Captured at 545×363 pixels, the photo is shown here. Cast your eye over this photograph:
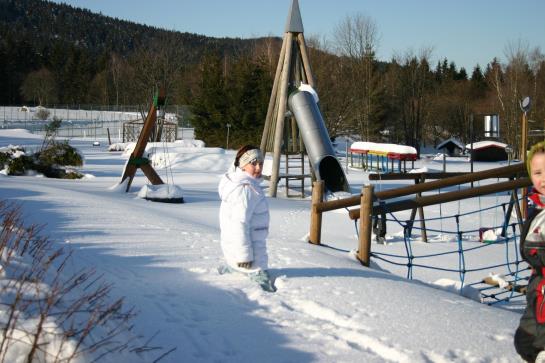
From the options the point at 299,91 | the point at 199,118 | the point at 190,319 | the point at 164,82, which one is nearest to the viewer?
the point at 190,319

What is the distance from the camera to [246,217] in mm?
4586

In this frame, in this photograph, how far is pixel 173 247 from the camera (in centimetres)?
621

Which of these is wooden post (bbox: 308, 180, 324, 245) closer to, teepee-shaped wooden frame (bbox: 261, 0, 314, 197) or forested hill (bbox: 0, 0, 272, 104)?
teepee-shaped wooden frame (bbox: 261, 0, 314, 197)

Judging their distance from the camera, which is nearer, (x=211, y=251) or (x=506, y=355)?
(x=506, y=355)

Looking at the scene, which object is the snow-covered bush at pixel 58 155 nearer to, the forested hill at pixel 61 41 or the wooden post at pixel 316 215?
the wooden post at pixel 316 215

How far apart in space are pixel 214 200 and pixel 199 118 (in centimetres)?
2855

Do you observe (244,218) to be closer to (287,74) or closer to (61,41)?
(287,74)

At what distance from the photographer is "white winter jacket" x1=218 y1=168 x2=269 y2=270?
4598 mm

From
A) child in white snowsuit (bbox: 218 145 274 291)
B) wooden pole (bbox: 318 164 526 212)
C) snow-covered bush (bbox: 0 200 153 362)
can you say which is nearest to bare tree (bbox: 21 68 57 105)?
wooden pole (bbox: 318 164 526 212)

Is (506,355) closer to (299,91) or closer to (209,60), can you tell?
(299,91)

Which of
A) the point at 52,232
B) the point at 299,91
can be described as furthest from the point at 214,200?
the point at 52,232

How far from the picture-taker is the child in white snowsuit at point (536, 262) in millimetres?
2871

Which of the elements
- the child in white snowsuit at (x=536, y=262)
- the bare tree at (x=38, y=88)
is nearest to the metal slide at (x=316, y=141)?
the child in white snowsuit at (x=536, y=262)

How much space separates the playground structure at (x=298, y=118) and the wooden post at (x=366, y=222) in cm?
915
